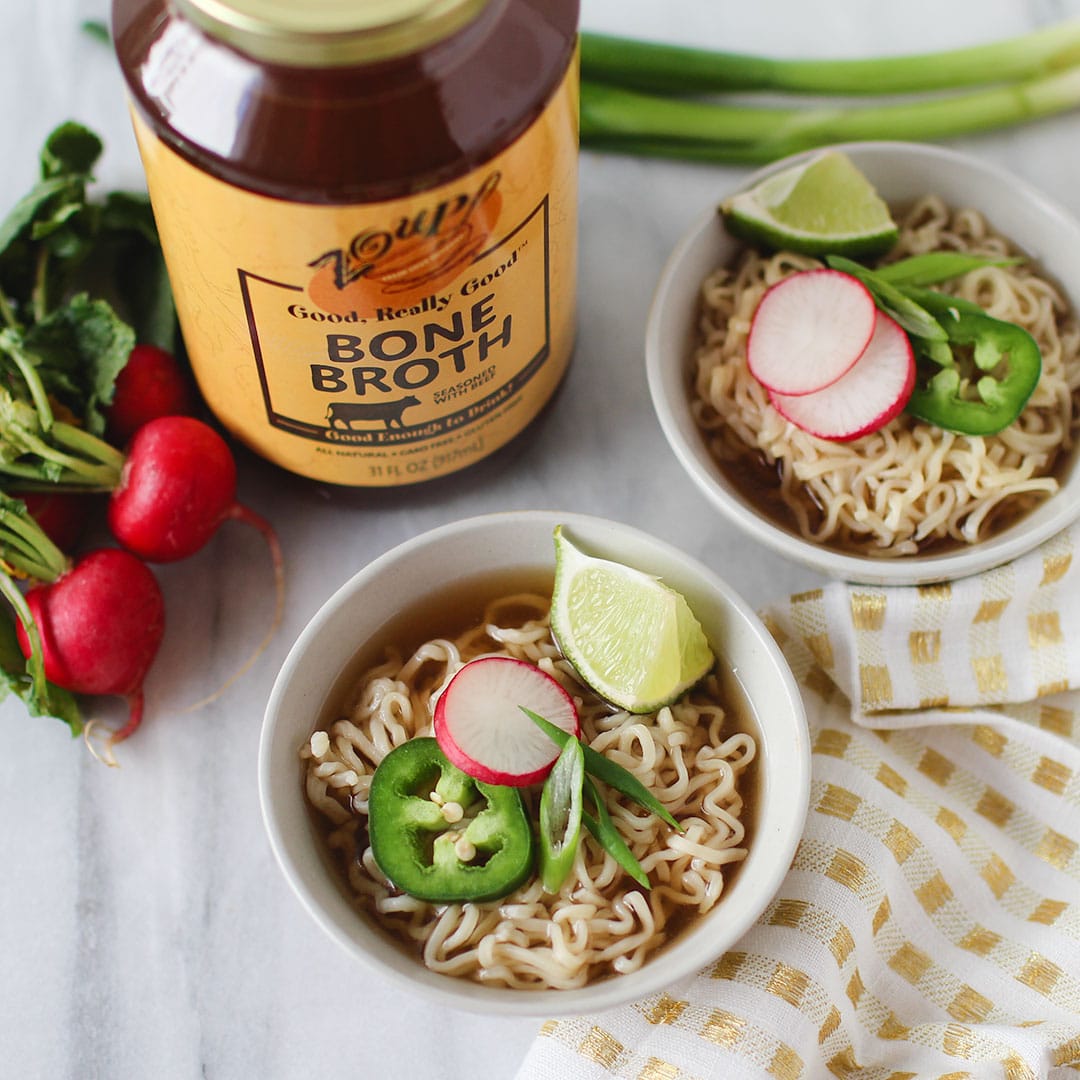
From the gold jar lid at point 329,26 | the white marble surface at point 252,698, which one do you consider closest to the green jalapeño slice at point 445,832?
the white marble surface at point 252,698

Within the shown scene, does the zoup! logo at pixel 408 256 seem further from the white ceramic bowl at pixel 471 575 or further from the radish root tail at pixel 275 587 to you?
the radish root tail at pixel 275 587

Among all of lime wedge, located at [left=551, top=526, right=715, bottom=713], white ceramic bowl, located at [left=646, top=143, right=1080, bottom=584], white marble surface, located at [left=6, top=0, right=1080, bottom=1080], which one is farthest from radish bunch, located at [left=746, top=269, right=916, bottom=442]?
lime wedge, located at [left=551, top=526, right=715, bottom=713]

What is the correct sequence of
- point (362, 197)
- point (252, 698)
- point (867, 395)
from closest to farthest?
point (362, 197) < point (867, 395) < point (252, 698)

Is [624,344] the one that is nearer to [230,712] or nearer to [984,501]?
[984,501]

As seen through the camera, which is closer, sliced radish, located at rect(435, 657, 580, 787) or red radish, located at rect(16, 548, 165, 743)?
sliced radish, located at rect(435, 657, 580, 787)

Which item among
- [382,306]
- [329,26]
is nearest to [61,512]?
[382,306]

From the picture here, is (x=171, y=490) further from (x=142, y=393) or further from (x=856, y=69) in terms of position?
(x=856, y=69)

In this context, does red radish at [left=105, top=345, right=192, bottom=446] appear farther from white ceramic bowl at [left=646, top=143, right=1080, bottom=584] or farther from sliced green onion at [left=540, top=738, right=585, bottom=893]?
sliced green onion at [left=540, top=738, right=585, bottom=893]
